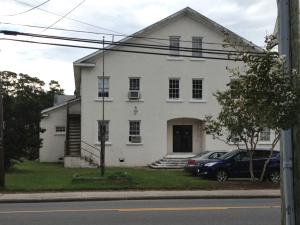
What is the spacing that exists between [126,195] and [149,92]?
14420mm

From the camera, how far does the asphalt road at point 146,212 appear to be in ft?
31.9

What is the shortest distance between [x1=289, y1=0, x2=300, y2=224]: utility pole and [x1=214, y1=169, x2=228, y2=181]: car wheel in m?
14.2

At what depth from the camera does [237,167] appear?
18672mm

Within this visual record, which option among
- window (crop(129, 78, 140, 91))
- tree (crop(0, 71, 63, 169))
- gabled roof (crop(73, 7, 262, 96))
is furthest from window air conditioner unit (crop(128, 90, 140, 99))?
tree (crop(0, 71, 63, 169))

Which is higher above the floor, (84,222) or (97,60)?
(97,60)

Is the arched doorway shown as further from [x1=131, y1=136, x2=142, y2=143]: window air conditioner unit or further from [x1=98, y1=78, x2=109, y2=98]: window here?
→ [x1=98, y1=78, x2=109, y2=98]: window

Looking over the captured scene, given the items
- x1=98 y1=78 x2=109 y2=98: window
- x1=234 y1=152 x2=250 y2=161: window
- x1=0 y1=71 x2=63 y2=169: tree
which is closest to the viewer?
x1=234 y1=152 x2=250 y2=161: window

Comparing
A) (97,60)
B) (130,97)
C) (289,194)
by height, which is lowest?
(289,194)

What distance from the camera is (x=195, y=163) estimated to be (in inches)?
798

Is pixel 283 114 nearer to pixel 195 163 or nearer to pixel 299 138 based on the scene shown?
pixel 299 138

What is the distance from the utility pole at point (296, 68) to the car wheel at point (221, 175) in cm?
1416

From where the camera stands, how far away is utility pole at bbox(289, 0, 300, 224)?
4.50m

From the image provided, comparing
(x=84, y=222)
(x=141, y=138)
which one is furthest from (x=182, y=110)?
(x=84, y=222)

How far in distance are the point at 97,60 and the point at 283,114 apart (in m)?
24.3
